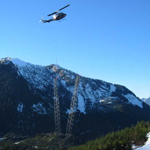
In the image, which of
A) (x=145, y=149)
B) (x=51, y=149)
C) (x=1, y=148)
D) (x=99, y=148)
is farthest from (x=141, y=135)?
(x=1, y=148)

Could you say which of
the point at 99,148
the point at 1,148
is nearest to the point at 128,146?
the point at 99,148

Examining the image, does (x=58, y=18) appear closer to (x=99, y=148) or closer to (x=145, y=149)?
(x=99, y=148)

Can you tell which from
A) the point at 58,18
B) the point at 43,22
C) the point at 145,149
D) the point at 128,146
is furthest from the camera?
the point at 43,22

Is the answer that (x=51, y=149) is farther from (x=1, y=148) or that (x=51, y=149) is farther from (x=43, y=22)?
(x=43, y=22)

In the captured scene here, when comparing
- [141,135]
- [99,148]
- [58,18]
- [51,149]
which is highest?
[58,18]

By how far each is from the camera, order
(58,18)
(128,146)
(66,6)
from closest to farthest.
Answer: (128,146)
(66,6)
(58,18)

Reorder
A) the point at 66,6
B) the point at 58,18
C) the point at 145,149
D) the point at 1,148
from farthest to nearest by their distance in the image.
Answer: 1. the point at 1,148
2. the point at 58,18
3. the point at 66,6
4. the point at 145,149

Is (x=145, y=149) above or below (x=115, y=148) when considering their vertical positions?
above

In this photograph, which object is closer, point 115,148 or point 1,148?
point 115,148

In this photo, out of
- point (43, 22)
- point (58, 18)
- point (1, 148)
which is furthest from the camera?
point (1, 148)
